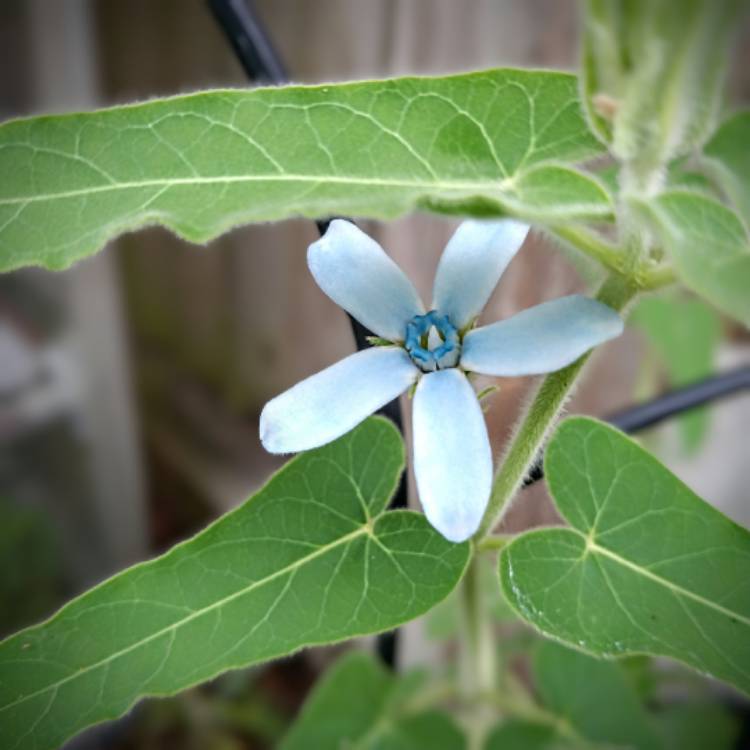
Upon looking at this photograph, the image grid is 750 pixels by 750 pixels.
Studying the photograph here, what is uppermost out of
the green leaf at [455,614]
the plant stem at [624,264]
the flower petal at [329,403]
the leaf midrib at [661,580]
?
the plant stem at [624,264]

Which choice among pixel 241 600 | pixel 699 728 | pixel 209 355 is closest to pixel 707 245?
pixel 241 600

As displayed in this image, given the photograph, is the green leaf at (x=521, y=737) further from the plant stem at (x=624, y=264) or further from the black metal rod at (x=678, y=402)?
the plant stem at (x=624, y=264)

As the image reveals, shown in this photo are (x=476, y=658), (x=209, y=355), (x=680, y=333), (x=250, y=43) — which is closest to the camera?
(x=250, y=43)

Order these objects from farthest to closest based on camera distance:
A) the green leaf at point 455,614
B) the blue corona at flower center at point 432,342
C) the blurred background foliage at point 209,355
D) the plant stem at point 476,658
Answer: the blurred background foliage at point 209,355 < the green leaf at point 455,614 < the plant stem at point 476,658 < the blue corona at flower center at point 432,342

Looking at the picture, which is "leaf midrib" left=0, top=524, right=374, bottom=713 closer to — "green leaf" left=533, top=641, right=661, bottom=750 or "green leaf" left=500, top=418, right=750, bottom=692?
"green leaf" left=500, top=418, right=750, bottom=692

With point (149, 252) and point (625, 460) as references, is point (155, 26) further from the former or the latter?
point (625, 460)

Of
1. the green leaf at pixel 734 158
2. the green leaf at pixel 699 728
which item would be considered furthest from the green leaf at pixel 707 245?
the green leaf at pixel 699 728

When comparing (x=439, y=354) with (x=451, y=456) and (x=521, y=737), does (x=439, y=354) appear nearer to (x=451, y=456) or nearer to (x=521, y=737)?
(x=451, y=456)
